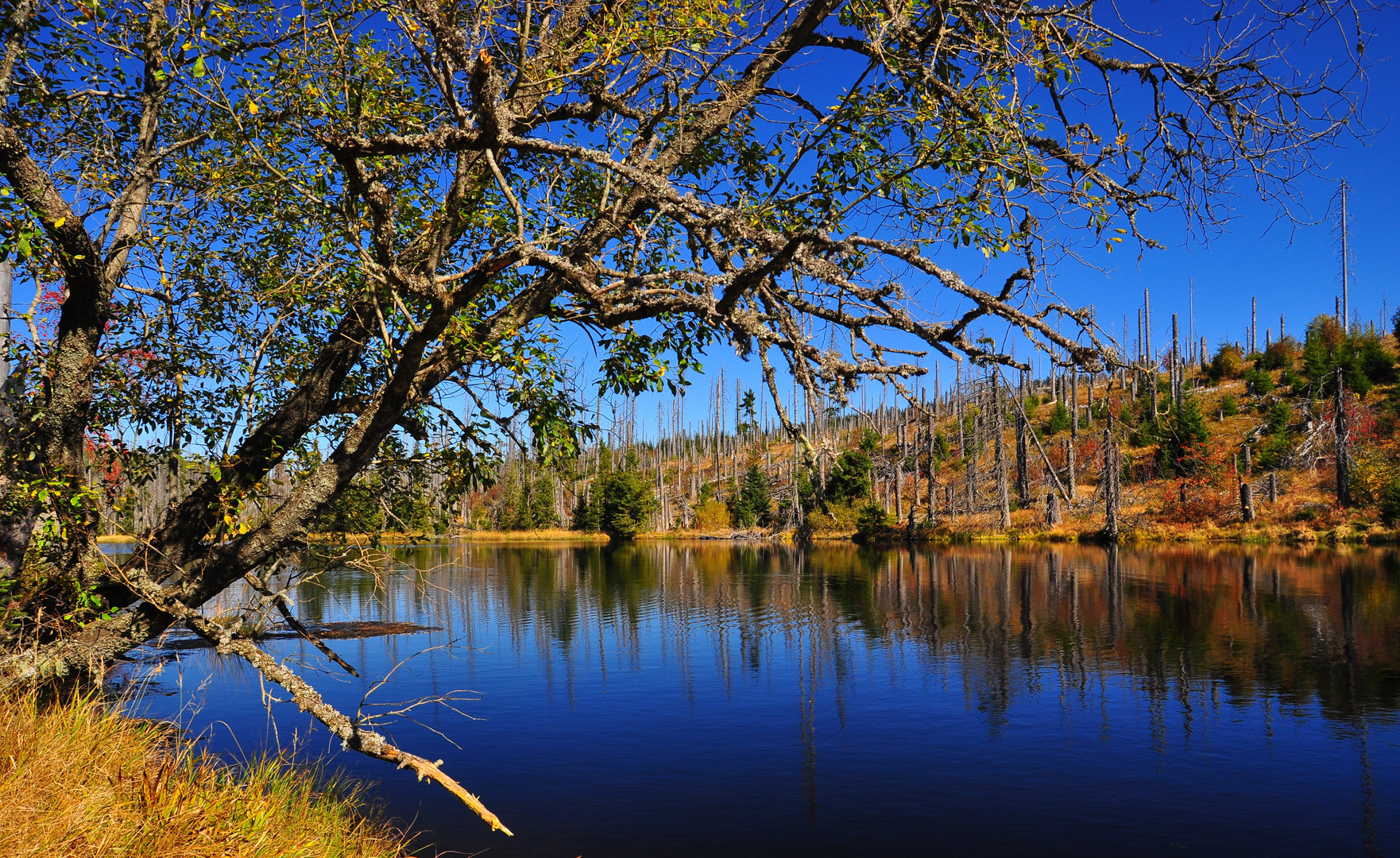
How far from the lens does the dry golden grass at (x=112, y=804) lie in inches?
208

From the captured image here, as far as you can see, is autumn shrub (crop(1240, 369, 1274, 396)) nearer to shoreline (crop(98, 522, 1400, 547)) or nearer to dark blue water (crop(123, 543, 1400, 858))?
shoreline (crop(98, 522, 1400, 547))

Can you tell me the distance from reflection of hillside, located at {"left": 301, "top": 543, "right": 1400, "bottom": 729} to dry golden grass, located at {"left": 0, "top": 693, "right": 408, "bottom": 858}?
2.43 metres

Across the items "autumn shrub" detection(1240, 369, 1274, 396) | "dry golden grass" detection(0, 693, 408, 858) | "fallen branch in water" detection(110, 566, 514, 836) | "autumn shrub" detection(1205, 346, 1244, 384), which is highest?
"autumn shrub" detection(1205, 346, 1244, 384)

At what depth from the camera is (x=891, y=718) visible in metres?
17.1

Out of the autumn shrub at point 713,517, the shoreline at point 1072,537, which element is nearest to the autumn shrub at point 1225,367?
the shoreline at point 1072,537

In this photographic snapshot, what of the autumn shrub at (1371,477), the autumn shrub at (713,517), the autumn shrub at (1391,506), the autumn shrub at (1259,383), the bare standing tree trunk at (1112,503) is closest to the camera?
the autumn shrub at (1391,506)

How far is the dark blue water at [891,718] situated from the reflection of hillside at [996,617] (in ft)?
0.48

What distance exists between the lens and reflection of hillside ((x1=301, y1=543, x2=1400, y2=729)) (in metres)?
19.8

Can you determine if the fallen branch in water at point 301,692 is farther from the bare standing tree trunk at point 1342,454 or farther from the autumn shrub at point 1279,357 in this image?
the autumn shrub at point 1279,357

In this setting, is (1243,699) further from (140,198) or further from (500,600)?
(500,600)

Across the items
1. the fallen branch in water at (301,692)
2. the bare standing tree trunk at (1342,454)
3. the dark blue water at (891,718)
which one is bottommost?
the dark blue water at (891,718)

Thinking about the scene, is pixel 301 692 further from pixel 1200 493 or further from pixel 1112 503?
pixel 1200 493

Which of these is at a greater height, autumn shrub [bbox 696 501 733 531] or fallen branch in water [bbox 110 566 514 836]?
fallen branch in water [bbox 110 566 514 836]

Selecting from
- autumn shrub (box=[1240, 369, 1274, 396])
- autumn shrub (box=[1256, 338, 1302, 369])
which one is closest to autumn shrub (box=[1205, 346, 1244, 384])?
autumn shrub (box=[1256, 338, 1302, 369])
